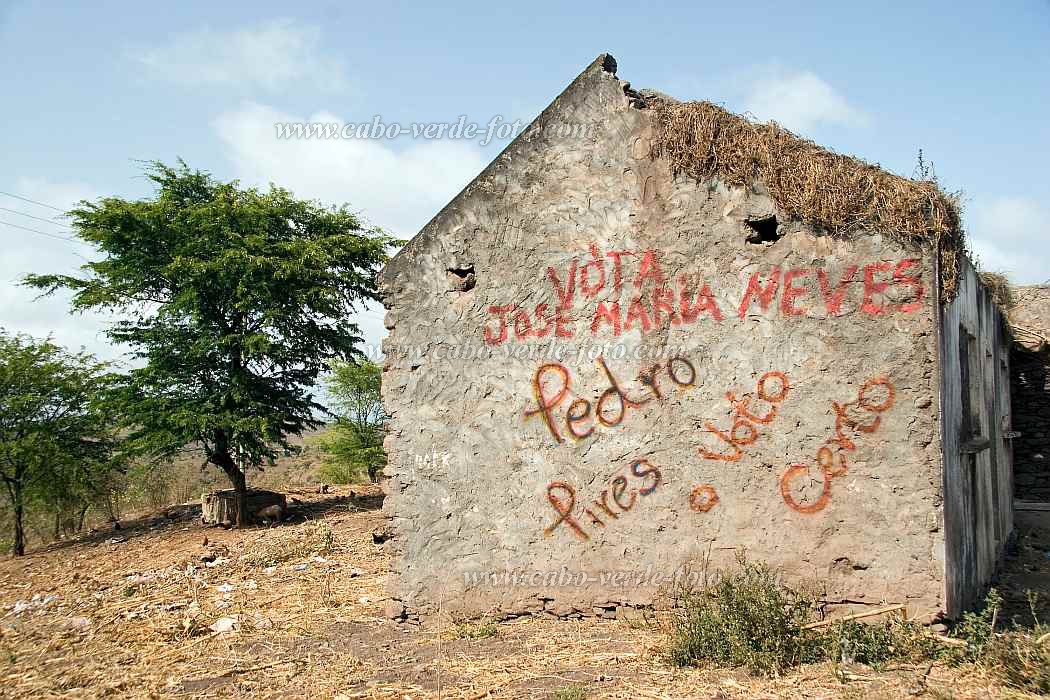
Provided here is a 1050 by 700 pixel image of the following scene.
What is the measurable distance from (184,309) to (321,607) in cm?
741

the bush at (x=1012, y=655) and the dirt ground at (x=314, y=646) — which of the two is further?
the dirt ground at (x=314, y=646)

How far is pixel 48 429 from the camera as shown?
12.7 meters

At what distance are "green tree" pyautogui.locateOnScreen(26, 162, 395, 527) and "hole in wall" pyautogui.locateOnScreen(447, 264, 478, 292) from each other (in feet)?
22.8

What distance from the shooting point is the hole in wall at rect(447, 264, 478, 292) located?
6.39 metres

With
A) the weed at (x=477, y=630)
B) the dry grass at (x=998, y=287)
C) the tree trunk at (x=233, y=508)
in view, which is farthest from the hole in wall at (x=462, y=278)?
the tree trunk at (x=233, y=508)

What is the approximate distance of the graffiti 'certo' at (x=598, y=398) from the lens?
5.89 metres

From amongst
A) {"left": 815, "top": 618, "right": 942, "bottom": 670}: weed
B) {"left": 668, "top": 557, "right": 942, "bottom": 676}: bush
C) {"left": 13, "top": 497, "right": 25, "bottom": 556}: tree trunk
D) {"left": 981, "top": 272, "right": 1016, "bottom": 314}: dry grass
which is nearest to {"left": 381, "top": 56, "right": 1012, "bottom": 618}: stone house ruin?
{"left": 815, "top": 618, "right": 942, "bottom": 670}: weed

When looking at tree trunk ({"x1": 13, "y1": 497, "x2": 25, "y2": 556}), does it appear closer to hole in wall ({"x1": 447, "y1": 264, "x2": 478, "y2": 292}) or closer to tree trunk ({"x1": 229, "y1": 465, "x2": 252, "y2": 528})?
tree trunk ({"x1": 229, "y1": 465, "x2": 252, "y2": 528})

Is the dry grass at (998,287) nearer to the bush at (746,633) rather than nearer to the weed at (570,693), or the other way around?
the bush at (746,633)

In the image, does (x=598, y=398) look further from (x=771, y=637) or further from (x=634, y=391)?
(x=771, y=637)

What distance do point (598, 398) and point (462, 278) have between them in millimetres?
1530

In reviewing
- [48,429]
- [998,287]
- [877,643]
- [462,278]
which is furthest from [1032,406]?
[48,429]

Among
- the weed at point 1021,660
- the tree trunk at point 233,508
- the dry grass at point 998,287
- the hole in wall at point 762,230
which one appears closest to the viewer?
the weed at point 1021,660

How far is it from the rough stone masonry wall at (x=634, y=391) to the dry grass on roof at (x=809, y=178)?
0.15 metres
